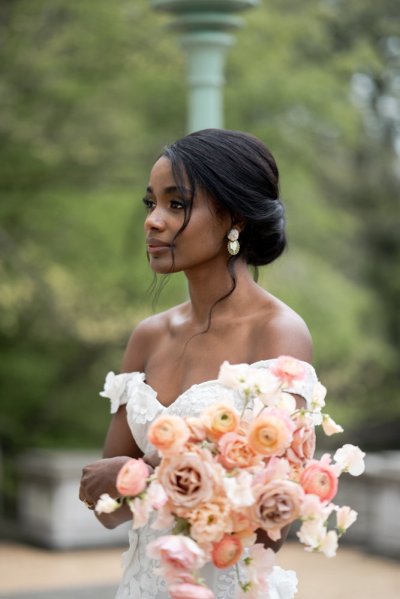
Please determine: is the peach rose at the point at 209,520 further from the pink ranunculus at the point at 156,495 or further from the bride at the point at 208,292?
the bride at the point at 208,292

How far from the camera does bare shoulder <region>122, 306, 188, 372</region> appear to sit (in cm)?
321

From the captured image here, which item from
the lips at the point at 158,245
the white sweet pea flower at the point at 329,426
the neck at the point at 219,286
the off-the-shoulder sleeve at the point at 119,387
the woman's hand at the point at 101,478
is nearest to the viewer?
the white sweet pea flower at the point at 329,426

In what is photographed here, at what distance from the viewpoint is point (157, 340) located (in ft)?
10.5

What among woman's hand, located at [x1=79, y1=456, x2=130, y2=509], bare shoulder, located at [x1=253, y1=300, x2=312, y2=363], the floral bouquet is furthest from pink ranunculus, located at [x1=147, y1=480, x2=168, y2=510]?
bare shoulder, located at [x1=253, y1=300, x2=312, y2=363]

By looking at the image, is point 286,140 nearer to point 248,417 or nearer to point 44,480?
point 44,480

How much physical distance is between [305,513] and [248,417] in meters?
0.25

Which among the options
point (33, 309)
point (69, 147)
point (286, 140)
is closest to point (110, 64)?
point (69, 147)

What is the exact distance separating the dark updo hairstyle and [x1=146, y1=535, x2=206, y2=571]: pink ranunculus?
78 centimetres

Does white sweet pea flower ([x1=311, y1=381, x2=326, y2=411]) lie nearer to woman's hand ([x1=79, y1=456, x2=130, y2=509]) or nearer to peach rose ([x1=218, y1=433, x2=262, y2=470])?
peach rose ([x1=218, y1=433, x2=262, y2=470])

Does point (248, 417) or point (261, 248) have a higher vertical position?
point (261, 248)

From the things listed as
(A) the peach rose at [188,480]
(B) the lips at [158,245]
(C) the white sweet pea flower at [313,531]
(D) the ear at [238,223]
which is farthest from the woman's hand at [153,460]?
(D) the ear at [238,223]

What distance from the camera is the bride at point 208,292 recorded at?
286 cm

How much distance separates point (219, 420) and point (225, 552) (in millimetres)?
258

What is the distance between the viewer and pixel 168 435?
7.91 feet
